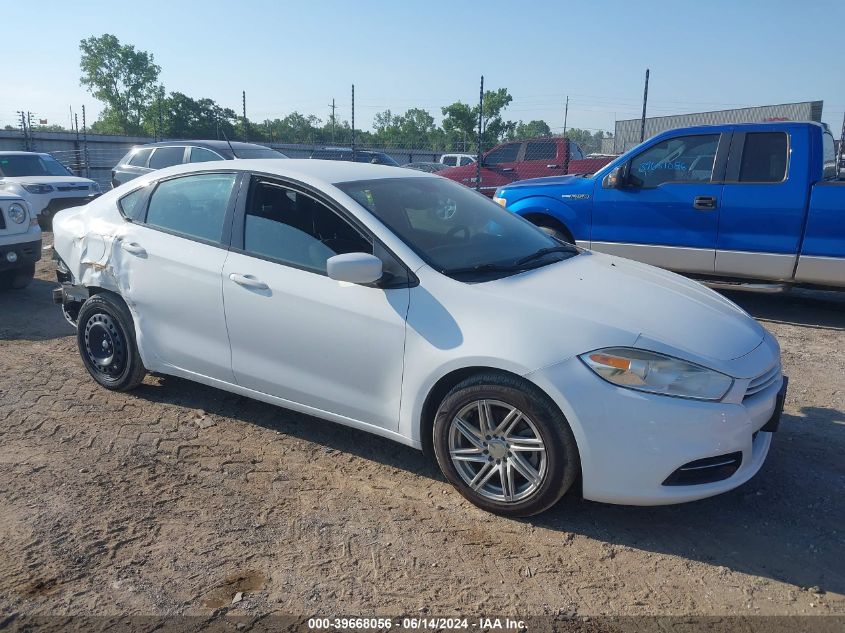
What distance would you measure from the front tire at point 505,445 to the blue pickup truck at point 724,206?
4543 millimetres

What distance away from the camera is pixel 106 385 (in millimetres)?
4711

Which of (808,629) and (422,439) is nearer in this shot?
(808,629)

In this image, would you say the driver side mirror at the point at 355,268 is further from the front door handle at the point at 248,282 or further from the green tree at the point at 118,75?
the green tree at the point at 118,75

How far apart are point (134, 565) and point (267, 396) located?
→ 49.1 inches

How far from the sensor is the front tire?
298 centimetres

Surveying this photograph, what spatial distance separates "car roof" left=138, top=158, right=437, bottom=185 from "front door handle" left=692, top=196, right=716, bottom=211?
12.0 ft

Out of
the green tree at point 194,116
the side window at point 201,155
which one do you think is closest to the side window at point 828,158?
the side window at point 201,155

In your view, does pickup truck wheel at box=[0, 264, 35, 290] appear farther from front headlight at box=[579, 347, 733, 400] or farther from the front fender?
front headlight at box=[579, 347, 733, 400]

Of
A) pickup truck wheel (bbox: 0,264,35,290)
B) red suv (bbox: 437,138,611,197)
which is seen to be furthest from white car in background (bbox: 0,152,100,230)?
red suv (bbox: 437,138,611,197)

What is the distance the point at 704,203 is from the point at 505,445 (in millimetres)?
4831

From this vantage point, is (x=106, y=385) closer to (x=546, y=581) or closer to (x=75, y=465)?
(x=75, y=465)

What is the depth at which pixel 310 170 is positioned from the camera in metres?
4.02

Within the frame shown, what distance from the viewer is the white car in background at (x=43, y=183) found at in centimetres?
1274

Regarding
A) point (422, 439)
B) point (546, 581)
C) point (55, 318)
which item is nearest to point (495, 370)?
point (422, 439)
